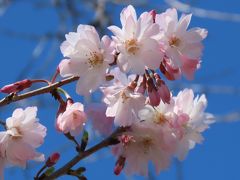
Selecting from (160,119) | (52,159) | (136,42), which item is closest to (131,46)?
(136,42)

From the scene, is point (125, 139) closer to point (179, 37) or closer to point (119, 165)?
point (119, 165)

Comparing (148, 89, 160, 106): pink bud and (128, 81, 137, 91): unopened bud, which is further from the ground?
(128, 81, 137, 91): unopened bud

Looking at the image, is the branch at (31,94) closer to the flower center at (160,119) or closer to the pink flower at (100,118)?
the pink flower at (100,118)

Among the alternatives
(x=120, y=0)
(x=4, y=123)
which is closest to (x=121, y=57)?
(x=4, y=123)

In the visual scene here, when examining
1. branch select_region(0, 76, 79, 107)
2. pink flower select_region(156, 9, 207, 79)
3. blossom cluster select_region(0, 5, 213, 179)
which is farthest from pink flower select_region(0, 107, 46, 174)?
pink flower select_region(156, 9, 207, 79)

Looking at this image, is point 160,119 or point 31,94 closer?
point 31,94

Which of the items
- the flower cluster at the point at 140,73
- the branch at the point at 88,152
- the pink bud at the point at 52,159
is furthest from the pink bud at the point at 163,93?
the pink bud at the point at 52,159

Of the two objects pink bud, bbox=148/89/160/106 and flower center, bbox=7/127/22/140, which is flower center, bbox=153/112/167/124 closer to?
pink bud, bbox=148/89/160/106
